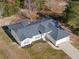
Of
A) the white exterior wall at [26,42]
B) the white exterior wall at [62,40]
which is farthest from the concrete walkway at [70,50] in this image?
the white exterior wall at [26,42]

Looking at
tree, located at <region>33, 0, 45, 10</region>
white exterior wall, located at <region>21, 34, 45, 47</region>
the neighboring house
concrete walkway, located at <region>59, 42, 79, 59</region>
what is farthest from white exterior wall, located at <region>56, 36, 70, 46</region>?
tree, located at <region>33, 0, 45, 10</region>

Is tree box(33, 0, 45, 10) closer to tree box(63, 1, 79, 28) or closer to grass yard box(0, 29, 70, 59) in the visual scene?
tree box(63, 1, 79, 28)

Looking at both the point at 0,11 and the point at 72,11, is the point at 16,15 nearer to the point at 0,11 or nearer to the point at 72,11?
the point at 0,11

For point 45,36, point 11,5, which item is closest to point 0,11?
point 11,5

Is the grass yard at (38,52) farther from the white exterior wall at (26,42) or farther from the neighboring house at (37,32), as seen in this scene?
the neighboring house at (37,32)

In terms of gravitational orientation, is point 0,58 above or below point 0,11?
below
